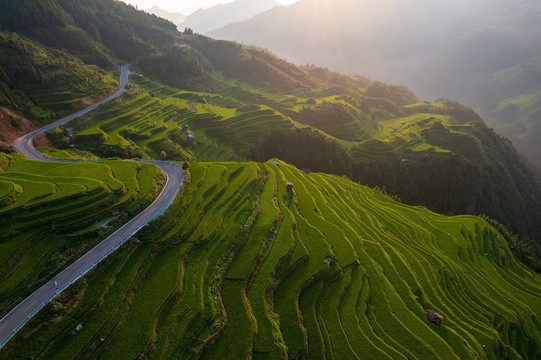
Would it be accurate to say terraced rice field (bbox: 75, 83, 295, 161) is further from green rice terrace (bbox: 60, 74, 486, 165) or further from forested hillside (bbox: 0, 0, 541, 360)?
forested hillside (bbox: 0, 0, 541, 360)

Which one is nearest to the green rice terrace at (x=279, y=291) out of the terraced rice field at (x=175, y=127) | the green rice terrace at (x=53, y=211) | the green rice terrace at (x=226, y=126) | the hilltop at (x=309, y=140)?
the green rice terrace at (x=53, y=211)

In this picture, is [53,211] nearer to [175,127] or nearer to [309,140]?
[175,127]

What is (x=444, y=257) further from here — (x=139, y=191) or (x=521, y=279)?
(x=139, y=191)

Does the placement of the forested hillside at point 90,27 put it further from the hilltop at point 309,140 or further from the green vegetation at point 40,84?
the green vegetation at point 40,84

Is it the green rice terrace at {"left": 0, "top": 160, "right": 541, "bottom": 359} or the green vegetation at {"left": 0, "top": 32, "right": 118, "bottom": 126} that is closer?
the green rice terrace at {"left": 0, "top": 160, "right": 541, "bottom": 359}

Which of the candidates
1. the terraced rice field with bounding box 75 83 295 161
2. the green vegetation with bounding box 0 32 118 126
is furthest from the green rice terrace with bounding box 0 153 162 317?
the green vegetation with bounding box 0 32 118 126

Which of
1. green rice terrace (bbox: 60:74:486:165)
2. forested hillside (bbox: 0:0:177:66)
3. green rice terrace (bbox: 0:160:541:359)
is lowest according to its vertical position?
green rice terrace (bbox: 0:160:541:359)

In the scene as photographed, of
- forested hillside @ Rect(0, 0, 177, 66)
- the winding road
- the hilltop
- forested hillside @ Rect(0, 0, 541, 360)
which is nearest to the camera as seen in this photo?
the winding road

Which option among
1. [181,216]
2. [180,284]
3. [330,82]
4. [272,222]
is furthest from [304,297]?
[330,82]
